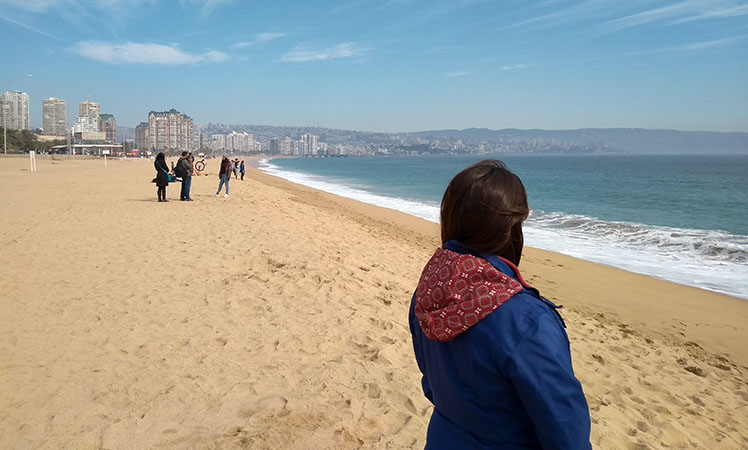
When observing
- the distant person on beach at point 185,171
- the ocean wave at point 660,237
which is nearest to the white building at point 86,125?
the distant person on beach at point 185,171

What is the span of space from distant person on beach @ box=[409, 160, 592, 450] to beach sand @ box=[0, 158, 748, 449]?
2.20 metres

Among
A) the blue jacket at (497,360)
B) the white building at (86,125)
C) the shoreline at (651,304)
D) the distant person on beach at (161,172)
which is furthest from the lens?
the white building at (86,125)

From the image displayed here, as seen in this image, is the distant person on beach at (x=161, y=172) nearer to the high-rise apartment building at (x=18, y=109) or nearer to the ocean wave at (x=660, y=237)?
the ocean wave at (x=660, y=237)

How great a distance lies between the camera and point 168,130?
183750 millimetres

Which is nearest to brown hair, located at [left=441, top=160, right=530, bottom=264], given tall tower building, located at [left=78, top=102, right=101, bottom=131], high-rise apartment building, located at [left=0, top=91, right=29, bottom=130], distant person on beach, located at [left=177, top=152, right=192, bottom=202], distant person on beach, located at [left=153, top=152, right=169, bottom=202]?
distant person on beach, located at [left=153, top=152, right=169, bottom=202]

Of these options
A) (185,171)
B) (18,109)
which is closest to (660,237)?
(185,171)

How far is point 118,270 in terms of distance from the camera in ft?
25.1

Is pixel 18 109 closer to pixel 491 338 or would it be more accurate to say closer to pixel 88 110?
pixel 88 110

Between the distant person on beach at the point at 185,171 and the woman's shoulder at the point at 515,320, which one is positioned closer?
the woman's shoulder at the point at 515,320

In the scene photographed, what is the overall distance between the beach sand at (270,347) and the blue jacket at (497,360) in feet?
7.22

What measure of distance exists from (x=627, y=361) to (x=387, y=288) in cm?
306

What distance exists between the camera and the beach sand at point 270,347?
3.68 meters

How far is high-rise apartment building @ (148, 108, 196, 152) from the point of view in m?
180

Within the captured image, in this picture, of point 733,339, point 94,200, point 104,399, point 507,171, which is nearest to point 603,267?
point 733,339
